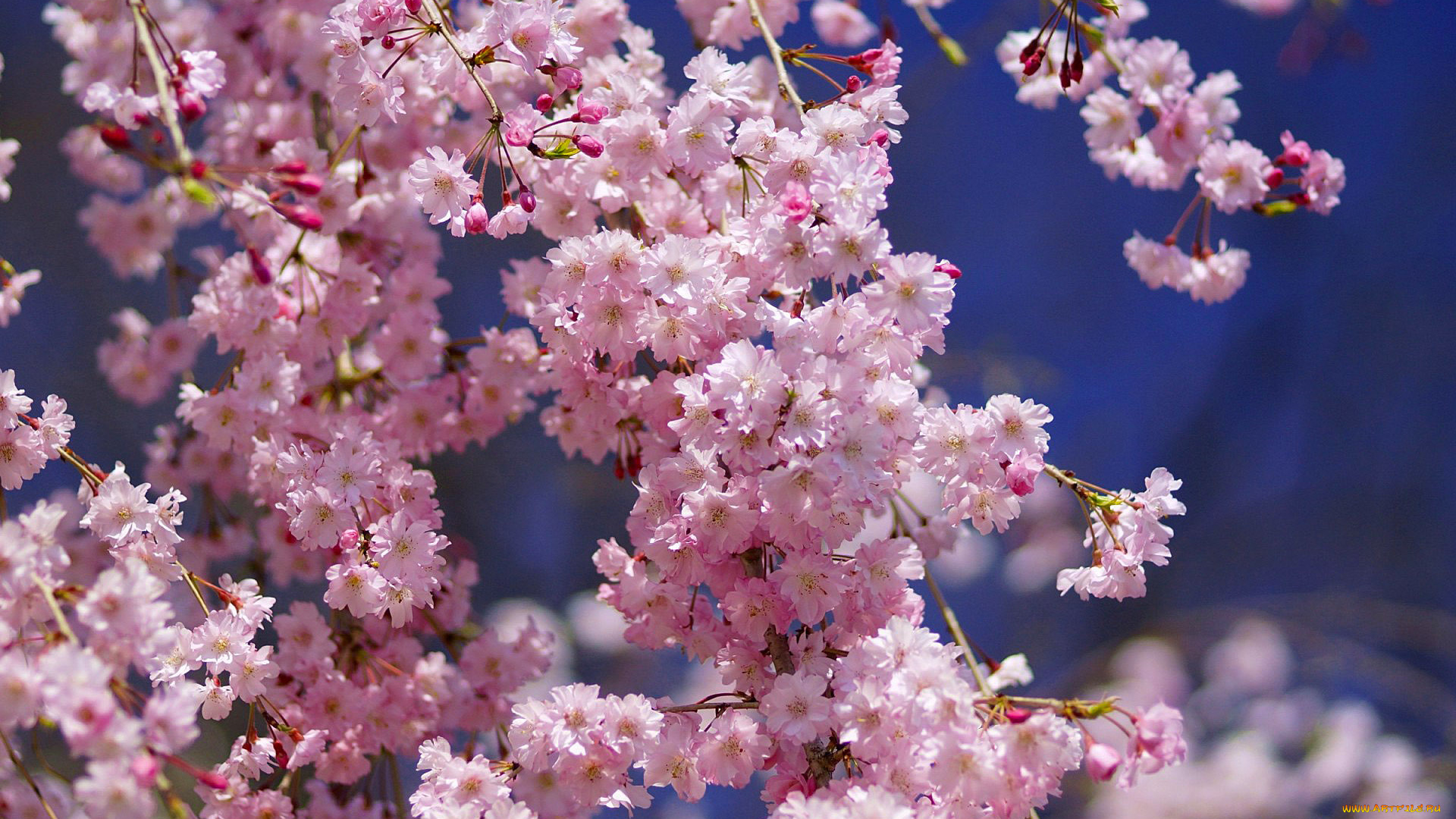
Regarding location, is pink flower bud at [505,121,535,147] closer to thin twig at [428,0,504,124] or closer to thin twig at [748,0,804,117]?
thin twig at [428,0,504,124]

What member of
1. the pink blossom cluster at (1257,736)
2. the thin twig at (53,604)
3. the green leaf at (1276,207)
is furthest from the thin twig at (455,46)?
the pink blossom cluster at (1257,736)

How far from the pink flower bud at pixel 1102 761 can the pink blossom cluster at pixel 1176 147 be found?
2.18ft

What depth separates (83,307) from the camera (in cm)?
192

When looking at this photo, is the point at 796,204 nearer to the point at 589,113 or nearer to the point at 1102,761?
the point at 589,113

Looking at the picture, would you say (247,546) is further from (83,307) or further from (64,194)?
(64,194)

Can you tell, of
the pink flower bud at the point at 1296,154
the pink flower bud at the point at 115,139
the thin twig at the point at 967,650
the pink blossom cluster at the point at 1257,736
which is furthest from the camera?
the pink blossom cluster at the point at 1257,736

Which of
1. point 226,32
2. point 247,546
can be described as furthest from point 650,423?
point 226,32

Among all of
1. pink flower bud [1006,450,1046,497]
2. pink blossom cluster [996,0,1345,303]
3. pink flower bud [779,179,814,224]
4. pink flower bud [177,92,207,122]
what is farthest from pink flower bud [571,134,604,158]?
pink blossom cluster [996,0,1345,303]

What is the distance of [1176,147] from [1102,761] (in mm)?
751

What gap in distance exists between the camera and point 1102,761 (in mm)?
722

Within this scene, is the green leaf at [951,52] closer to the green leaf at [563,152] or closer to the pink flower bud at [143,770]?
the green leaf at [563,152]

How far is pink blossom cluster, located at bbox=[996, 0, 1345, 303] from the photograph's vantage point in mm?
1126

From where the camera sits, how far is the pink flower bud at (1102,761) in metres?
0.72

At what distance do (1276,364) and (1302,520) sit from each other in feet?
1.41
